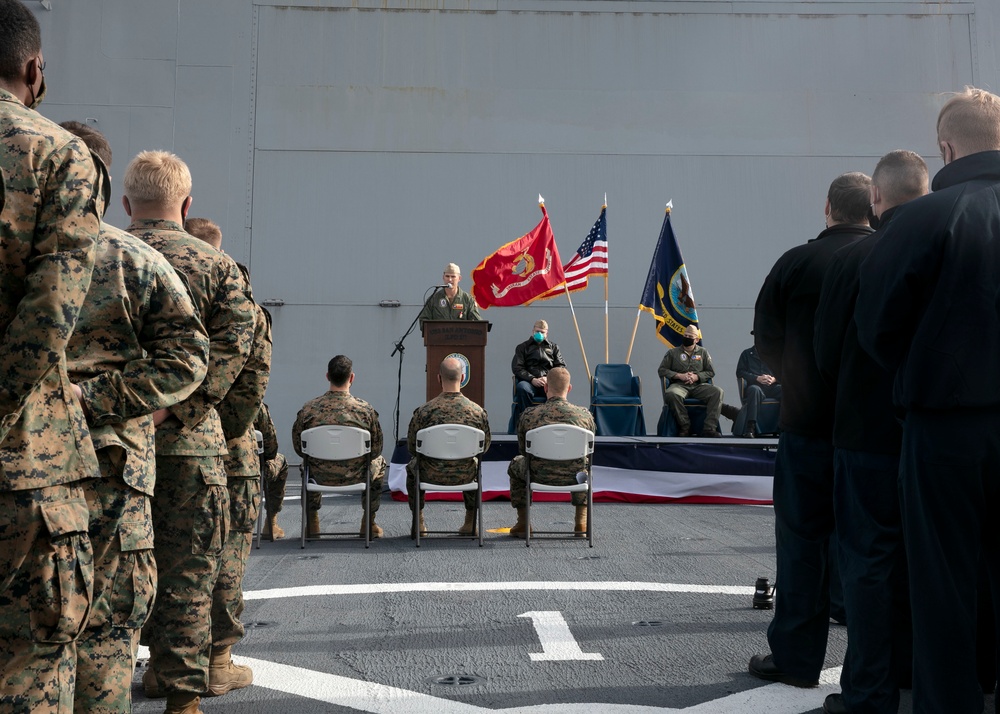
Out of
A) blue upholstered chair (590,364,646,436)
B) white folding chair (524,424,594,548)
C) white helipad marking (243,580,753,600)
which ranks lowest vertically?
white helipad marking (243,580,753,600)

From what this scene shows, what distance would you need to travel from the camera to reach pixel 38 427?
1.66 meters

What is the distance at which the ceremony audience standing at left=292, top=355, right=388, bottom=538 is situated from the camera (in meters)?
6.68

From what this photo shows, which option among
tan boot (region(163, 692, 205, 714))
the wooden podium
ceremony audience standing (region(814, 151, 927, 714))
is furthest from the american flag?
tan boot (region(163, 692, 205, 714))

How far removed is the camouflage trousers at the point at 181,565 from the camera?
8.64 feet

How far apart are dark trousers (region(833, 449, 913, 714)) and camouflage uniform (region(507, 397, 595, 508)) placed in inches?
158

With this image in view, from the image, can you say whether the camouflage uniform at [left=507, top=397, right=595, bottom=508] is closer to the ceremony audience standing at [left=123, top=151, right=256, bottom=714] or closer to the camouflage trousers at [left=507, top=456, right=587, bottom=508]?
the camouflage trousers at [left=507, top=456, right=587, bottom=508]

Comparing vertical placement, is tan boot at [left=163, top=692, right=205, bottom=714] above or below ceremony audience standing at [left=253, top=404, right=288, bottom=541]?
below

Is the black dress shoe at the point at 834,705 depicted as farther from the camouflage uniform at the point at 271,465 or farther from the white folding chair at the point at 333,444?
the camouflage uniform at the point at 271,465

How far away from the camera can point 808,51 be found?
14.2 metres

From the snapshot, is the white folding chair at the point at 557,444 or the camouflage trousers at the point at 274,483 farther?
the camouflage trousers at the point at 274,483

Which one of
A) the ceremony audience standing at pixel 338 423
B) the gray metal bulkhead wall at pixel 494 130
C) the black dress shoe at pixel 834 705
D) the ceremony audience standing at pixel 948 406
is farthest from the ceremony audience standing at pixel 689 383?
the ceremony audience standing at pixel 948 406

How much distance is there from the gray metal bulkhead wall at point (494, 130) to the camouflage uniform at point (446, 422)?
656cm

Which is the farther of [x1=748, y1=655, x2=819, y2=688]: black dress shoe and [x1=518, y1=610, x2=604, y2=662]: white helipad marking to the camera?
[x1=518, y1=610, x2=604, y2=662]: white helipad marking

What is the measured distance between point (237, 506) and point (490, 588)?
2057mm
